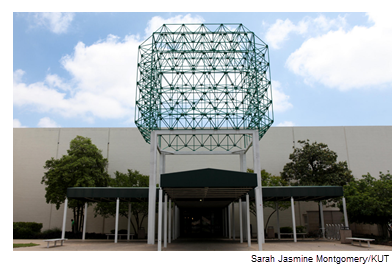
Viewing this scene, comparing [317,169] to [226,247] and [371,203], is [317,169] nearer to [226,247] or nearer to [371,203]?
[371,203]

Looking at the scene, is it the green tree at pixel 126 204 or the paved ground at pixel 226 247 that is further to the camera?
the green tree at pixel 126 204

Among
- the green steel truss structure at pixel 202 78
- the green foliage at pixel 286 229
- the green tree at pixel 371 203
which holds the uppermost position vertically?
the green steel truss structure at pixel 202 78

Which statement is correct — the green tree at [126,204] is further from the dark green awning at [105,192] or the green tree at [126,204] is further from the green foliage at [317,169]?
the green foliage at [317,169]

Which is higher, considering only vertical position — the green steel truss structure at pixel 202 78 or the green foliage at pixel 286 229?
the green steel truss structure at pixel 202 78

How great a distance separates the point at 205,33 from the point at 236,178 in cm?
1527

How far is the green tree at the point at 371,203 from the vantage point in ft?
79.4

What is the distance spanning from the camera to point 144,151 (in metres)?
44.3

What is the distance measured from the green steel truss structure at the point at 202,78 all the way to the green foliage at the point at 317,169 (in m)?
12.7

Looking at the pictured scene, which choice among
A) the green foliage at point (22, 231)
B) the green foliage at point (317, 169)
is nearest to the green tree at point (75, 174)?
the green foliage at point (22, 231)

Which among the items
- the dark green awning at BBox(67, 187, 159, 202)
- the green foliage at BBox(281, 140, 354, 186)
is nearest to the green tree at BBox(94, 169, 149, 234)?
the dark green awning at BBox(67, 187, 159, 202)

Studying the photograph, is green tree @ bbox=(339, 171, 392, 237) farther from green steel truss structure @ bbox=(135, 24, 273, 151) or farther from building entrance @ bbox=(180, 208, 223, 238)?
building entrance @ bbox=(180, 208, 223, 238)

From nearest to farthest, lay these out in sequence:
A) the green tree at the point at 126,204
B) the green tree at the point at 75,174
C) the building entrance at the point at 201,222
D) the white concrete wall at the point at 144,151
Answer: the green tree at the point at 75,174, the green tree at the point at 126,204, the building entrance at the point at 201,222, the white concrete wall at the point at 144,151

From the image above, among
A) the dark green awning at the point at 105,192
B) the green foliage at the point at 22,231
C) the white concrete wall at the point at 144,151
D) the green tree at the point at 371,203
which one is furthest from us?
the white concrete wall at the point at 144,151

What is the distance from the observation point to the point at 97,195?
2631 cm
